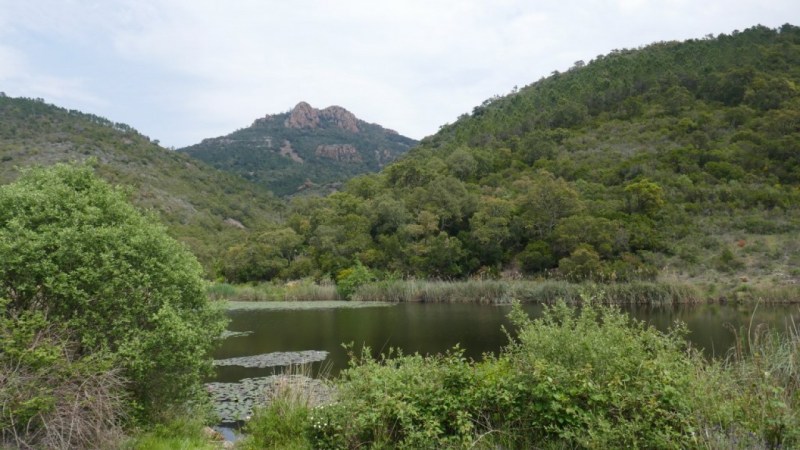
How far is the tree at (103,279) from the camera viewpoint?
19.6ft

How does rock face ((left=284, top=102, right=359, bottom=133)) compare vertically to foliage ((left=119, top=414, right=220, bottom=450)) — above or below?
above

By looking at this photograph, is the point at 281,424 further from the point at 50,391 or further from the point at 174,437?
the point at 50,391

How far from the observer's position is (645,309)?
2614 cm

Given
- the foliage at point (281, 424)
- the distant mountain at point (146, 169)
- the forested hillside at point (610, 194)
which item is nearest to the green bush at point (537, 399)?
the foliage at point (281, 424)

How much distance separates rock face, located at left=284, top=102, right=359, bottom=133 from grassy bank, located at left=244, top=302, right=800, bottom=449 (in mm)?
171788

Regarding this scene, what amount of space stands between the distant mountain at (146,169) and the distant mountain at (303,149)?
2800 centimetres

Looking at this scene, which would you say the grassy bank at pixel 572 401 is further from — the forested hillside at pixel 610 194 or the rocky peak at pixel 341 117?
the rocky peak at pixel 341 117

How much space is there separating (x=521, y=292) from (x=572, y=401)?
92.3 ft

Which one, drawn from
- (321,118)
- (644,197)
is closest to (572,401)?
(644,197)

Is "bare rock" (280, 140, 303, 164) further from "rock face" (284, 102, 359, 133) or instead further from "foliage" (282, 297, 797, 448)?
"foliage" (282, 297, 797, 448)

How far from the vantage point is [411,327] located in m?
21.6

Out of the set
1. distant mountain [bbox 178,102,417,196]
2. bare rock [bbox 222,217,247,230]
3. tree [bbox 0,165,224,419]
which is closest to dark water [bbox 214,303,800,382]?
tree [bbox 0,165,224,419]

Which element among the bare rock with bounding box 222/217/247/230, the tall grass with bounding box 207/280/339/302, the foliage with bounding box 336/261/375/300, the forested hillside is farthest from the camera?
the bare rock with bounding box 222/217/247/230

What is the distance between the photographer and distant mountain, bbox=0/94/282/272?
61188 millimetres
